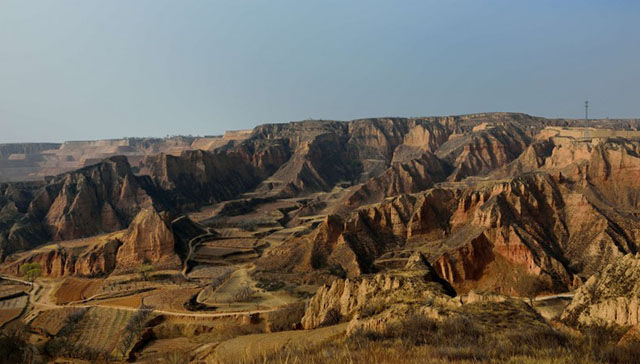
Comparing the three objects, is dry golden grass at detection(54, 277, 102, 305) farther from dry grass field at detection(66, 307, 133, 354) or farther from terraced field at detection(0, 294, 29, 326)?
dry grass field at detection(66, 307, 133, 354)

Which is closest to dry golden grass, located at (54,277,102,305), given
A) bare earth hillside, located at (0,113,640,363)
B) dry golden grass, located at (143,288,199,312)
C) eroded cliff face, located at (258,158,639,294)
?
bare earth hillside, located at (0,113,640,363)

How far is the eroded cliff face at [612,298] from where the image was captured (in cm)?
2353

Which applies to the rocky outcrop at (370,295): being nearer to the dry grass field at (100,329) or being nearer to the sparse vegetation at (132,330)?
the sparse vegetation at (132,330)

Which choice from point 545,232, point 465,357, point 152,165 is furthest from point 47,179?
point 465,357

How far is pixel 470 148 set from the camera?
475ft

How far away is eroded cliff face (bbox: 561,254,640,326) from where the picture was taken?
2353 cm

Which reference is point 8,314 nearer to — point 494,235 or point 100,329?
point 100,329

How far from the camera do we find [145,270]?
6512 cm

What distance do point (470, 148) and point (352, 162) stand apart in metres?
55.5

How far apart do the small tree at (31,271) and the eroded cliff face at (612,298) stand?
73.7 m

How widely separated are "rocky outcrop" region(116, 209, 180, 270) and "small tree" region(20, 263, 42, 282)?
1306 centimetres

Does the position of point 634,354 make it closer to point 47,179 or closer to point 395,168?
point 395,168

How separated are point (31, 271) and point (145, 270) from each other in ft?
66.4

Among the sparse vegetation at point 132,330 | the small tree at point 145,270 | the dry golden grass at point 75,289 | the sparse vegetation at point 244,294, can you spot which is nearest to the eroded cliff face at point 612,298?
the sparse vegetation at point 244,294
